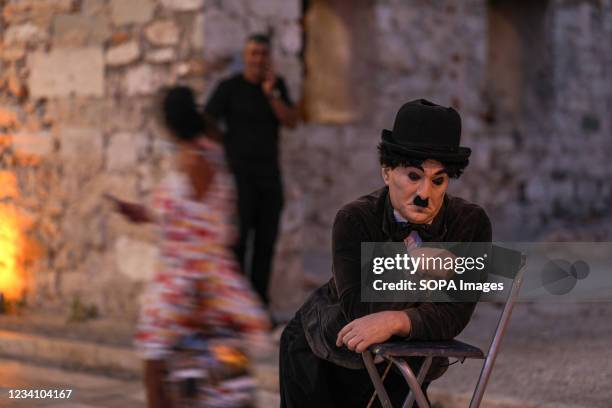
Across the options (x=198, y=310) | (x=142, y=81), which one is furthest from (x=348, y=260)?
(x=142, y=81)

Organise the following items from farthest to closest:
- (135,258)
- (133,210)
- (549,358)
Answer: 1. (135,258)
2. (549,358)
3. (133,210)

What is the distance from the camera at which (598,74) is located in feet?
39.9

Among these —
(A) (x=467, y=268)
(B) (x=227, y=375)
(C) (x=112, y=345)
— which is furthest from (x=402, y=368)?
(C) (x=112, y=345)

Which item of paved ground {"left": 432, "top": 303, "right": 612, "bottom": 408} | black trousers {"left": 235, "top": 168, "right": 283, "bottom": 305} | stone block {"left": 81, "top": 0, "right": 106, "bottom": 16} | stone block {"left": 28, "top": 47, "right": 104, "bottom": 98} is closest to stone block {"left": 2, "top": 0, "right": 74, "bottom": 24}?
stone block {"left": 81, "top": 0, "right": 106, "bottom": 16}

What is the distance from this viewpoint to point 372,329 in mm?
2486

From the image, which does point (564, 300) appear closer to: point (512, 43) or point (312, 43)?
point (312, 43)

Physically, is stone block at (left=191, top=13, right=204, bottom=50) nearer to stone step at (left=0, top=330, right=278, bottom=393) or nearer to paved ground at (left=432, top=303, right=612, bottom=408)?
stone step at (left=0, top=330, right=278, bottom=393)

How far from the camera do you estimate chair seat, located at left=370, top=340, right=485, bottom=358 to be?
243cm

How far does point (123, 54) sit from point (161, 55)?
1.23 feet

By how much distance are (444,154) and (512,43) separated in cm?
926

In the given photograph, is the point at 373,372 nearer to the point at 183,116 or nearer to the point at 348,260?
the point at 348,260

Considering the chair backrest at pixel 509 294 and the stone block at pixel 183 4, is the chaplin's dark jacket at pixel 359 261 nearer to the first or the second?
the chair backrest at pixel 509 294

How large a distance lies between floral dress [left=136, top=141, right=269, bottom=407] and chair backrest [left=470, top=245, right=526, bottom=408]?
1182 millimetres

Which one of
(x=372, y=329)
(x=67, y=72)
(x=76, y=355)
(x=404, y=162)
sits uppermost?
(x=67, y=72)
